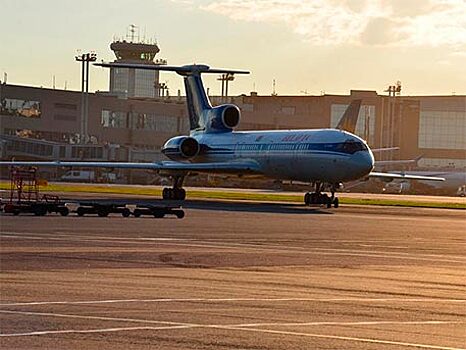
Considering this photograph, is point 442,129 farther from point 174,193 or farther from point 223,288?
point 223,288

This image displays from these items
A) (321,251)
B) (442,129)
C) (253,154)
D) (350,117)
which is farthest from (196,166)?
(442,129)

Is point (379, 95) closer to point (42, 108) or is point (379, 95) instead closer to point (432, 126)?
point (432, 126)

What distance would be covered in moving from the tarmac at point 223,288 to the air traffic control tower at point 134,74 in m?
155

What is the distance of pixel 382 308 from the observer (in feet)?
48.0

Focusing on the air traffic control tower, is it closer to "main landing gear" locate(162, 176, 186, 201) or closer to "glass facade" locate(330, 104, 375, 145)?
"glass facade" locate(330, 104, 375, 145)

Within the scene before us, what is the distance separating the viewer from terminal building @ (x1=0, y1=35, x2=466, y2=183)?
12106cm

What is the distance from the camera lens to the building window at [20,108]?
124 meters

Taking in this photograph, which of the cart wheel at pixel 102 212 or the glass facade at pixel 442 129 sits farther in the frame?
the glass facade at pixel 442 129

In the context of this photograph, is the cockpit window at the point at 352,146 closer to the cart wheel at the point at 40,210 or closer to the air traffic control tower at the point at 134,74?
the cart wheel at the point at 40,210

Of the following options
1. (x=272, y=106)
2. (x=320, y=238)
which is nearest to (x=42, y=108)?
(x=272, y=106)

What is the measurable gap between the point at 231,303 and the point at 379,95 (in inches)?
5680

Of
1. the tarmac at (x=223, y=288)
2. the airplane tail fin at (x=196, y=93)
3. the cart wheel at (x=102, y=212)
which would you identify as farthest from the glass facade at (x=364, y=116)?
the tarmac at (x=223, y=288)

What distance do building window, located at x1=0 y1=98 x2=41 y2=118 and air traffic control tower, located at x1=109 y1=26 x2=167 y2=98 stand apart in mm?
57279

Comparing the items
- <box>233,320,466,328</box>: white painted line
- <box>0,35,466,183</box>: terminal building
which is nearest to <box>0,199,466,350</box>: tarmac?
<box>233,320,466,328</box>: white painted line
